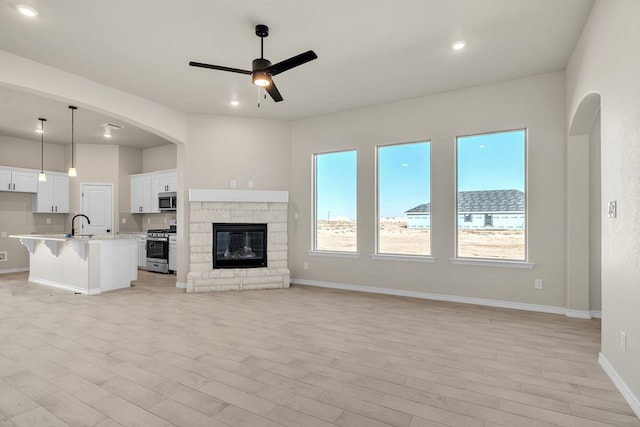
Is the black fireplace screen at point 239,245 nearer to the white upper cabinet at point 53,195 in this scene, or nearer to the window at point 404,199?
the window at point 404,199

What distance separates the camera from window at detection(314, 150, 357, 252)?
19.6 ft

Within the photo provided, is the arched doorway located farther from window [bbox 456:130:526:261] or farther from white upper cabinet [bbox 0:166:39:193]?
white upper cabinet [bbox 0:166:39:193]

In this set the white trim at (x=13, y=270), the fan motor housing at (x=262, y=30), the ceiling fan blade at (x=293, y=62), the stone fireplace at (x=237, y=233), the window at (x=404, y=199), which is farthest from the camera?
the white trim at (x=13, y=270)

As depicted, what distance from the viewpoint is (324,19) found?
323 cm

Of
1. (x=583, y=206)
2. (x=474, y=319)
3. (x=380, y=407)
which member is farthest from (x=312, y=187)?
(x=380, y=407)

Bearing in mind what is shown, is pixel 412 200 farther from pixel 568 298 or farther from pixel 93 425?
pixel 93 425

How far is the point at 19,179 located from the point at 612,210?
9.99 meters

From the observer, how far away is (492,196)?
4824 millimetres

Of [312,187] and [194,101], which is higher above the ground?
[194,101]

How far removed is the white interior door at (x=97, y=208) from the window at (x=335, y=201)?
5411 millimetres

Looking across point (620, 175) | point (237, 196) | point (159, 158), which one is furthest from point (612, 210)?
point (159, 158)

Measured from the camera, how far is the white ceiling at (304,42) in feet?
10.0

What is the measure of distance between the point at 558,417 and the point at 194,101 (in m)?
5.68

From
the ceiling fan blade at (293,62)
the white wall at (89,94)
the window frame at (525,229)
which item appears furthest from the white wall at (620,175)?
the white wall at (89,94)
